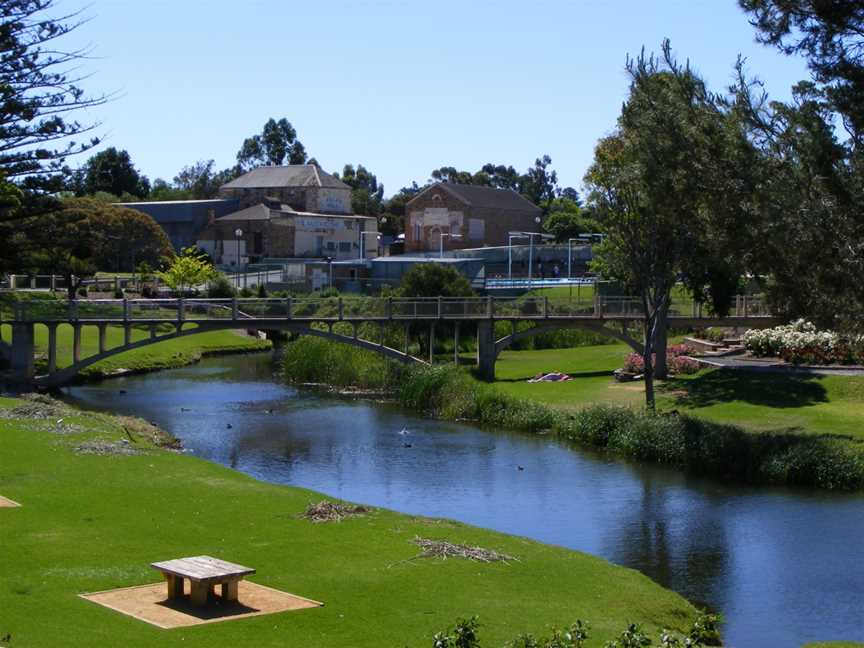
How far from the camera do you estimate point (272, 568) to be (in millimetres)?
18328

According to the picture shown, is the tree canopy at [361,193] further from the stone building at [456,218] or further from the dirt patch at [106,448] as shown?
the dirt patch at [106,448]

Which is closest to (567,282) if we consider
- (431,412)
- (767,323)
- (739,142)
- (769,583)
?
(767,323)

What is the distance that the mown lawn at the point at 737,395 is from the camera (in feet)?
122

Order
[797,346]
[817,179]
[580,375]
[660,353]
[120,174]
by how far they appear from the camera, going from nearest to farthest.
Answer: [817,179], [797,346], [660,353], [580,375], [120,174]

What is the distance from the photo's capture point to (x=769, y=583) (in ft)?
73.1

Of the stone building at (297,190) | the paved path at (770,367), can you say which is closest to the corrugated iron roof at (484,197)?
the stone building at (297,190)

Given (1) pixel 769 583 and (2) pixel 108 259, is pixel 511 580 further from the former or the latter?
(2) pixel 108 259

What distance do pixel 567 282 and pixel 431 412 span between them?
34129mm

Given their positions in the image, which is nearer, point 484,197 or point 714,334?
point 714,334

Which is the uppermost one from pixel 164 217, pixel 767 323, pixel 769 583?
pixel 164 217

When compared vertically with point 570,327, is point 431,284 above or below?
above

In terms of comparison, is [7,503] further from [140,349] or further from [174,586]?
[140,349]

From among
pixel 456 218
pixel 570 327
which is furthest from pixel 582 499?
pixel 456 218

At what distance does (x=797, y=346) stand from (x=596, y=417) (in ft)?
37.9
